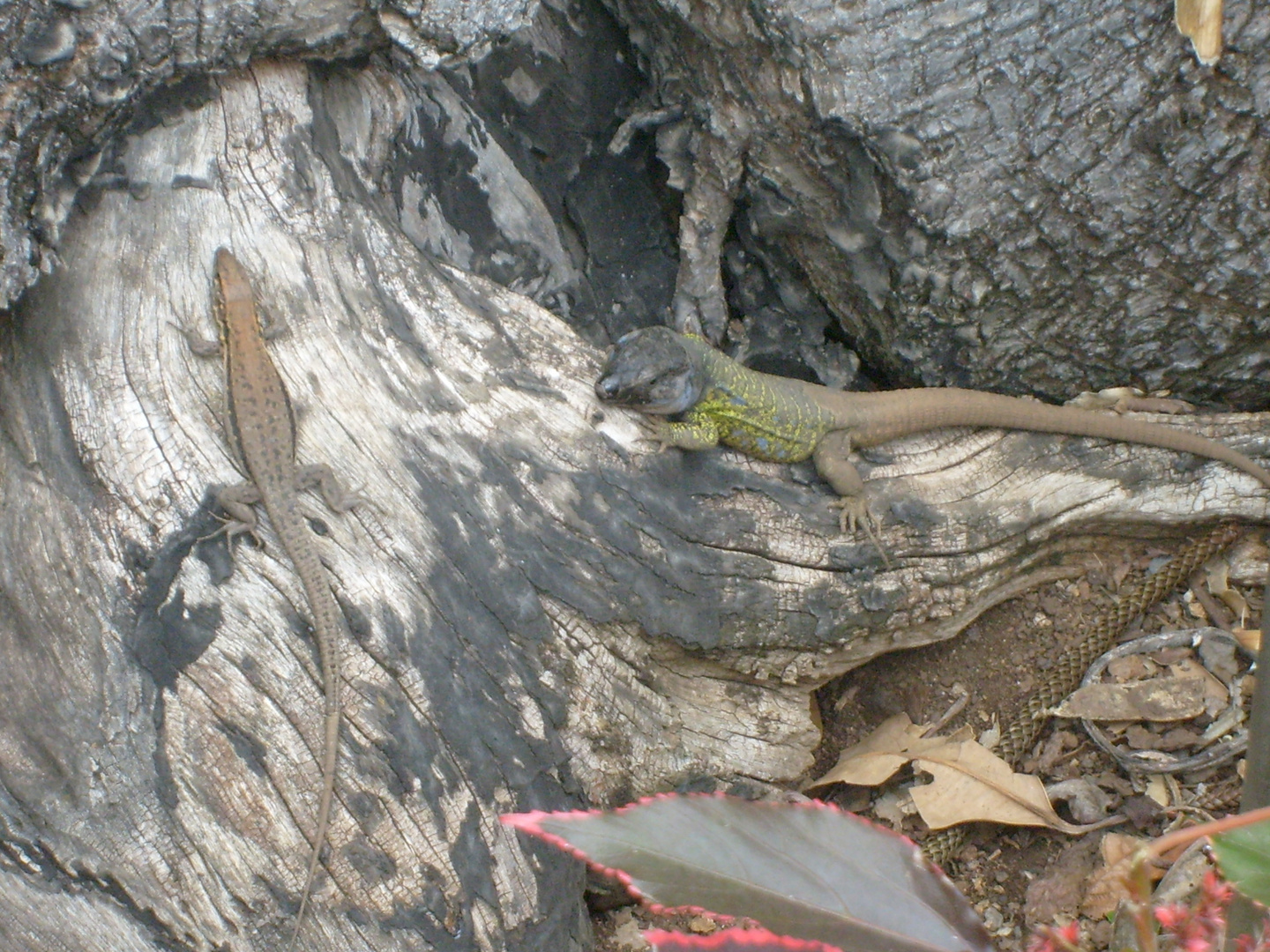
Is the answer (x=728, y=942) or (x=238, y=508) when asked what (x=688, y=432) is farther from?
(x=728, y=942)

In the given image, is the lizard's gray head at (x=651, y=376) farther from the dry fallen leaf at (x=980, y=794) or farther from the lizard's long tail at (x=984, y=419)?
the dry fallen leaf at (x=980, y=794)

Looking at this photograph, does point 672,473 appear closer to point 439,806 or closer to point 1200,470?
point 439,806

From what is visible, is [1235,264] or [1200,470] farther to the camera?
[1200,470]

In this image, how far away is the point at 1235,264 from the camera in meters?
3.28

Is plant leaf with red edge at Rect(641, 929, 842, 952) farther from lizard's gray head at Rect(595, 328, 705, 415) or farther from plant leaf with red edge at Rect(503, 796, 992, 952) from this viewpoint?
lizard's gray head at Rect(595, 328, 705, 415)

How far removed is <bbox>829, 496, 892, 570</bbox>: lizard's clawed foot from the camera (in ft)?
11.2

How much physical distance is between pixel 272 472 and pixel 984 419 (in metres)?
2.67

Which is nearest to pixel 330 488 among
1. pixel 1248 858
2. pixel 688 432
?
pixel 688 432

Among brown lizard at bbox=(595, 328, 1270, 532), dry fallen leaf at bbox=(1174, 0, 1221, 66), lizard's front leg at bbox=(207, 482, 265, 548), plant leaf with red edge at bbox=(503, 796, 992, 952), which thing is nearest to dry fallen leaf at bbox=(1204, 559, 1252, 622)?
brown lizard at bbox=(595, 328, 1270, 532)

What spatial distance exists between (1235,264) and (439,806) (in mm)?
3273

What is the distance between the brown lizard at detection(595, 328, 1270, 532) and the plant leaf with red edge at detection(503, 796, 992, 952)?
7.48 ft

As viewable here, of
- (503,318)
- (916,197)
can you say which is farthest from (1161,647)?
(503,318)

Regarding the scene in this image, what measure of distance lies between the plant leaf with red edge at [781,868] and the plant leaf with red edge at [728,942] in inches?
4.2

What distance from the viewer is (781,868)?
1.15m
